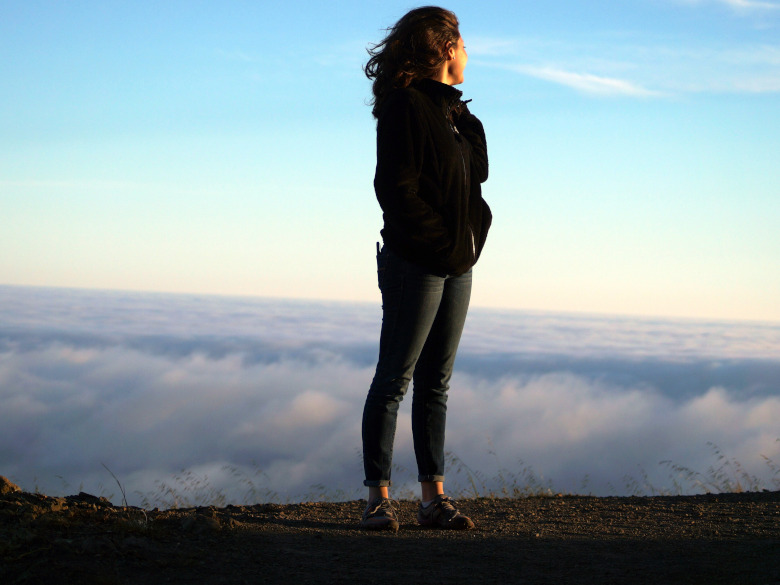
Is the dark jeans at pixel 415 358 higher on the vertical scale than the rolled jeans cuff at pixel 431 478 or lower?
higher

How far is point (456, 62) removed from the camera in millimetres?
3623

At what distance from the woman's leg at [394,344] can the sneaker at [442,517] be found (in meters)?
0.34

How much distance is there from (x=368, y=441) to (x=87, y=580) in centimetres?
133

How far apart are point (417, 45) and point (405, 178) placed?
2.28 feet

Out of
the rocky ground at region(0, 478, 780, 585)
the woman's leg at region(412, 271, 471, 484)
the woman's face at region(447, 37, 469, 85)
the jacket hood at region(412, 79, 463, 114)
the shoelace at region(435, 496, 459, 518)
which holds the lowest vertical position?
the rocky ground at region(0, 478, 780, 585)

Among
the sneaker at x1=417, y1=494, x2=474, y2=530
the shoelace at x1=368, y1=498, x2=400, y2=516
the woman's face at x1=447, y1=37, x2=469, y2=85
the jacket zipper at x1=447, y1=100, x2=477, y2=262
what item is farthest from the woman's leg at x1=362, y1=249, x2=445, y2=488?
the woman's face at x1=447, y1=37, x2=469, y2=85

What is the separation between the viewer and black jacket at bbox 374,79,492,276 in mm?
3311

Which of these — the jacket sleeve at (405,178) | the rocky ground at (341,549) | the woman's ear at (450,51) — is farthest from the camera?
the woman's ear at (450,51)

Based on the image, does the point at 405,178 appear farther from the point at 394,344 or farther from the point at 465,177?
the point at 394,344

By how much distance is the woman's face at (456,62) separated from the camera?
3594 millimetres

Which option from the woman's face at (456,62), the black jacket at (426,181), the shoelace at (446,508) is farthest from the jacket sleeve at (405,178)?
the shoelace at (446,508)

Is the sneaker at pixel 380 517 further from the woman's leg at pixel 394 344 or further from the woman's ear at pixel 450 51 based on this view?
the woman's ear at pixel 450 51

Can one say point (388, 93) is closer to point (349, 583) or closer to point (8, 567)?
point (349, 583)

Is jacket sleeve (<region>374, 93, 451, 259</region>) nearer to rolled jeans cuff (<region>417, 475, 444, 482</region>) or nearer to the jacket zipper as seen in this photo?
the jacket zipper
